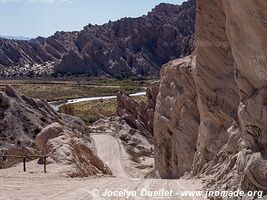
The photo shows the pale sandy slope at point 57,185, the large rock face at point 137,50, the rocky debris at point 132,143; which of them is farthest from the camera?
the large rock face at point 137,50

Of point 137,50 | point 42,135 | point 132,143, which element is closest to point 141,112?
point 132,143

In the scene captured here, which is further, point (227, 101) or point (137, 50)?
point (137, 50)

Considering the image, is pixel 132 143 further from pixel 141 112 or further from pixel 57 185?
pixel 57 185

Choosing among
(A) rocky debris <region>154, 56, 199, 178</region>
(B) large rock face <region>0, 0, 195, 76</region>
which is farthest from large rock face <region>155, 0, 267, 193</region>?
(B) large rock face <region>0, 0, 195, 76</region>

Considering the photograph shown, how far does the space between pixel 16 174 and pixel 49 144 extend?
197 inches

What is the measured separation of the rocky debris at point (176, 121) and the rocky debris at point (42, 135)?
4.54 m

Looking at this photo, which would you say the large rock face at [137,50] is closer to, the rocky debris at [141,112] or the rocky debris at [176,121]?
the rocky debris at [141,112]

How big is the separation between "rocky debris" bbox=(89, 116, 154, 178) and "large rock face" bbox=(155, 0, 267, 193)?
10.0 m

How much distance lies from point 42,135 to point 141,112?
33.7 metres

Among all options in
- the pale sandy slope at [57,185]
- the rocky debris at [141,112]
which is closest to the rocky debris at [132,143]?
the rocky debris at [141,112]

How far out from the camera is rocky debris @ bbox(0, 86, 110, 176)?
23.6 m

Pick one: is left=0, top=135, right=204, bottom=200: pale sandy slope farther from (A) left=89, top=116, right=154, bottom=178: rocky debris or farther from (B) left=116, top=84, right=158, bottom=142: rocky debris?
(B) left=116, top=84, right=158, bottom=142: rocky debris

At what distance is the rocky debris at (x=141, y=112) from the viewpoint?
183ft

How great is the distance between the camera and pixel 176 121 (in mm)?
29016
